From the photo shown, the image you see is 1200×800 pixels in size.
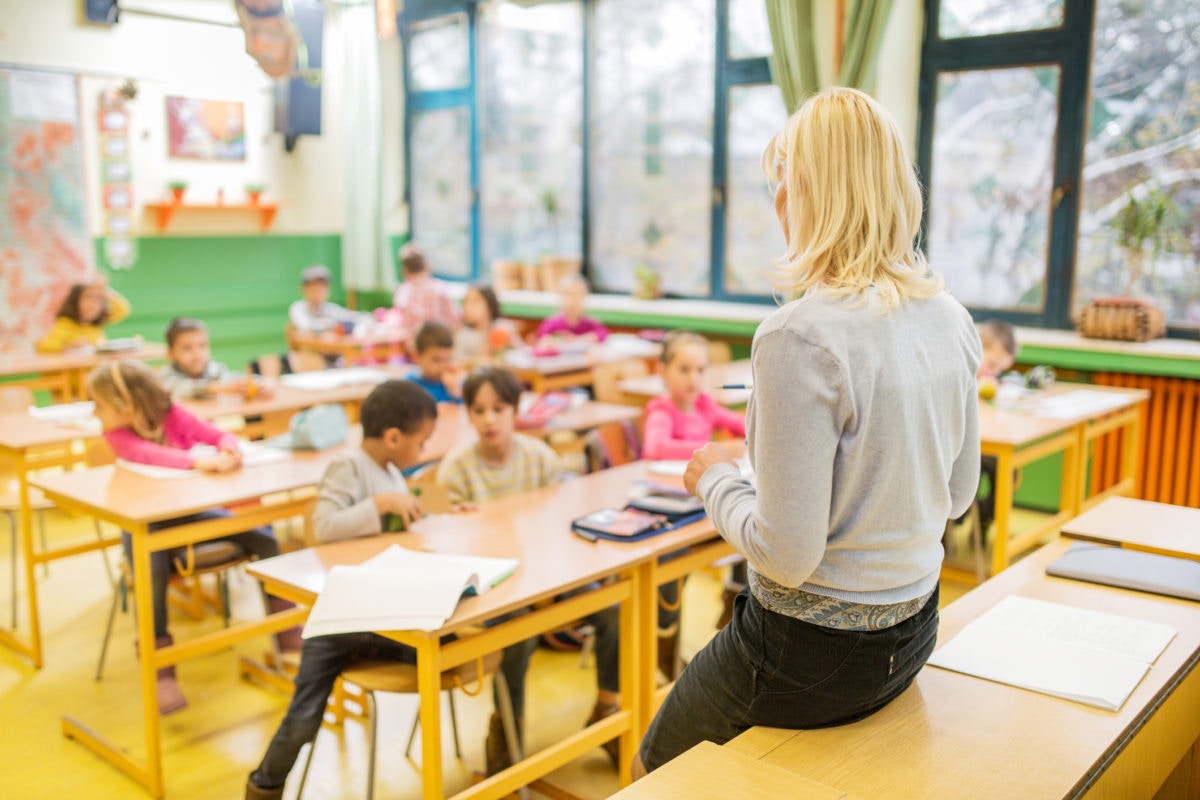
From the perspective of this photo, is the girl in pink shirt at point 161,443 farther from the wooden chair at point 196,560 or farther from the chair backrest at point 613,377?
the chair backrest at point 613,377

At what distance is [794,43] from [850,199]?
4.67 metres

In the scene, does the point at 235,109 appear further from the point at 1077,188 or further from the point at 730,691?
the point at 730,691

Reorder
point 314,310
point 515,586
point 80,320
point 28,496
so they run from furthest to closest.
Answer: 1. point 314,310
2. point 80,320
3. point 28,496
4. point 515,586

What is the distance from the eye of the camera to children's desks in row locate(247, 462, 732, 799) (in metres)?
2.04

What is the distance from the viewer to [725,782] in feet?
4.55

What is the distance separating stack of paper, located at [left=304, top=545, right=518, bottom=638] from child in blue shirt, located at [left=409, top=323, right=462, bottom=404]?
218cm

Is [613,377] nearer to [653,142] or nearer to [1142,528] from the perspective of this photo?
[653,142]

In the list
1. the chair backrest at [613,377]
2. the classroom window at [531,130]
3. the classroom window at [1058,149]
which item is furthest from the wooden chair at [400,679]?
the classroom window at [531,130]

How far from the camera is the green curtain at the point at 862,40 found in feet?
17.4

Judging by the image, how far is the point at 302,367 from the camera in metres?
5.45

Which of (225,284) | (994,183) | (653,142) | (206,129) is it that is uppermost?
(206,129)

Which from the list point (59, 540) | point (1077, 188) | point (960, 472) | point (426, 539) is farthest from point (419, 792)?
point (1077, 188)

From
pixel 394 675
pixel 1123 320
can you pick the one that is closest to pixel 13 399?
pixel 394 675

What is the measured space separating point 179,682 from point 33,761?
0.54 m
